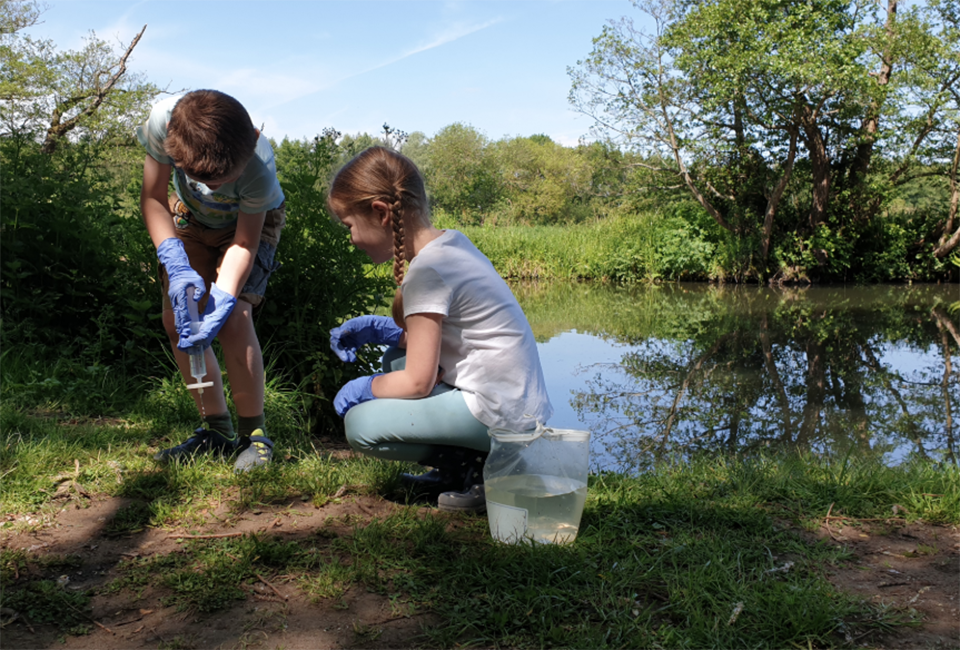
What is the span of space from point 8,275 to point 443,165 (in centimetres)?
2794

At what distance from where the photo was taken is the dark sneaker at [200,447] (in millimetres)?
2703

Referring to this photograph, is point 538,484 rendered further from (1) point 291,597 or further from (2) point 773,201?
(2) point 773,201

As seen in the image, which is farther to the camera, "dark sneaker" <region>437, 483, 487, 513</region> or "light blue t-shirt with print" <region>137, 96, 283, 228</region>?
"light blue t-shirt with print" <region>137, 96, 283, 228</region>

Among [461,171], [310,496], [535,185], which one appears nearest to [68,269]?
[310,496]

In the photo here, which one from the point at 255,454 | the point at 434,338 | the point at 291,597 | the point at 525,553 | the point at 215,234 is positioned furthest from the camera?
the point at 215,234

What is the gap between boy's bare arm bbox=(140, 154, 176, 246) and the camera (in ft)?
8.56

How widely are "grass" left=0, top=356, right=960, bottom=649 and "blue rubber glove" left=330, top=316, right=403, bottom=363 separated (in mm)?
464

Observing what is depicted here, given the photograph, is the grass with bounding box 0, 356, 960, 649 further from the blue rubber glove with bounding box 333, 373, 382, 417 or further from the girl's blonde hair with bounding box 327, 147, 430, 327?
the girl's blonde hair with bounding box 327, 147, 430, 327

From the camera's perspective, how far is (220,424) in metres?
2.84

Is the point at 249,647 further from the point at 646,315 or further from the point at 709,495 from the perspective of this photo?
the point at 646,315

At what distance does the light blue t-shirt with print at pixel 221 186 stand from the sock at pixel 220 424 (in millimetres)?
763

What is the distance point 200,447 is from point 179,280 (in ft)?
2.32

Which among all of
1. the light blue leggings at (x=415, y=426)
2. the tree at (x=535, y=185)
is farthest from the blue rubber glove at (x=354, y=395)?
the tree at (x=535, y=185)

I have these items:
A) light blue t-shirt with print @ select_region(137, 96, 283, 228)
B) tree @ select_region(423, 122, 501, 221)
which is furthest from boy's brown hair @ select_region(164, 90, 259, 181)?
tree @ select_region(423, 122, 501, 221)
